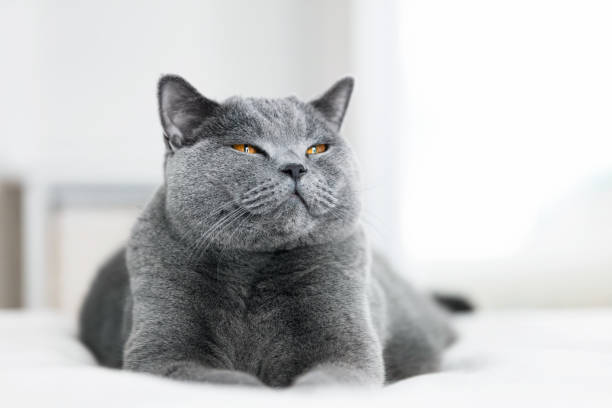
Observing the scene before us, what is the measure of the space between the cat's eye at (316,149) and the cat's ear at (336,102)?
0.11 m

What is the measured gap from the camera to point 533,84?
2715 millimetres

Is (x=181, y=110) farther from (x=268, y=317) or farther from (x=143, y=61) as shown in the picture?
(x=143, y=61)

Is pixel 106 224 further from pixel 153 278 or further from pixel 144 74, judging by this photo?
pixel 153 278

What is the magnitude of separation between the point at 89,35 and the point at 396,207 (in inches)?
71.2

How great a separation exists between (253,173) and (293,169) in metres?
0.07

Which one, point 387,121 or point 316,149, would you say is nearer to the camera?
point 316,149

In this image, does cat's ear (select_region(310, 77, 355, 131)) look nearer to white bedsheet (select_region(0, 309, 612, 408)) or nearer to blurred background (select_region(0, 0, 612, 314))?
white bedsheet (select_region(0, 309, 612, 408))

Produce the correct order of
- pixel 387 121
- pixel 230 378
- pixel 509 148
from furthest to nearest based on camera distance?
pixel 387 121
pixel 509 148
pixel 230 378

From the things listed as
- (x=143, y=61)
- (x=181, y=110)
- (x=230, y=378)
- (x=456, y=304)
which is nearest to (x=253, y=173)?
(x=181, y=110)

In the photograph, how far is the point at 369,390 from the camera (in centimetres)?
83

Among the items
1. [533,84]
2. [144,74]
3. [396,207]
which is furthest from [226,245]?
[144,74]

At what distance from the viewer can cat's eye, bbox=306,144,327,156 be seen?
1082 mm

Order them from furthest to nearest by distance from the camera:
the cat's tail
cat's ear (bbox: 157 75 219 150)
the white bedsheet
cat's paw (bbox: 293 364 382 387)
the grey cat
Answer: the cat's tail, cat's ear (bbox: 157 75 219 150), the grey cat, cat's paw (bbox: 293 364 382 387), the white bedsheet

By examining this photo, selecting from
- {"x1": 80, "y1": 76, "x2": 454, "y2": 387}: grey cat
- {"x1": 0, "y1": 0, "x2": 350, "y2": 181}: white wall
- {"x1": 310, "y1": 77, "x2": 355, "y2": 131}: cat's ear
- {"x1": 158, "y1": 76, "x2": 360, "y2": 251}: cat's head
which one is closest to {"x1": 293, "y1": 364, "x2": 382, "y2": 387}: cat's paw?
{"x1": 80, "y1": 76, "x2": 454, "y2": 387}: grey cat
